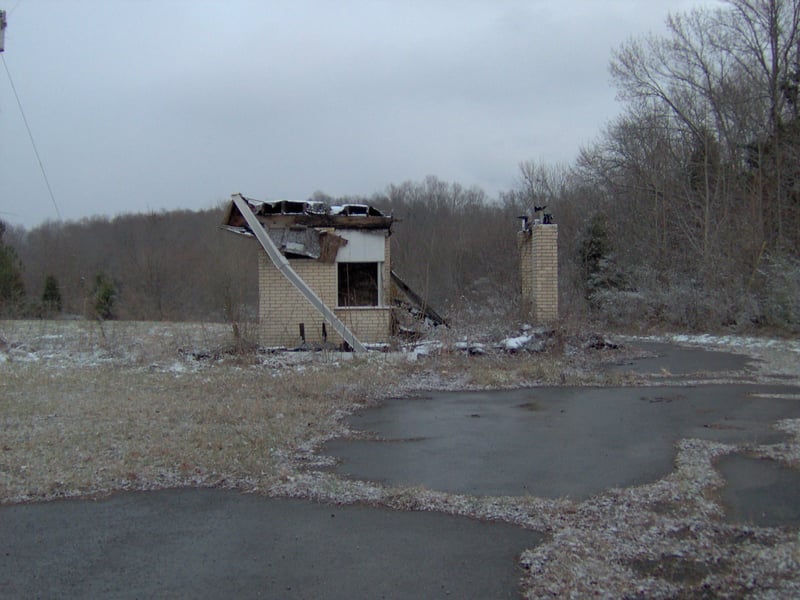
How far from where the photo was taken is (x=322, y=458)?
22.4ft

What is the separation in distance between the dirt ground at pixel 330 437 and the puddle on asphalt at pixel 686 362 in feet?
1.38

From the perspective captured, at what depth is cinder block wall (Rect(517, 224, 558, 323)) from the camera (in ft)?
54.6

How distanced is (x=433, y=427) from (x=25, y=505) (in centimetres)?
441

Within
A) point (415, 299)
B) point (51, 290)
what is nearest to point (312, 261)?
point (415, 299)

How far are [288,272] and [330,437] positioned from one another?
27.2 feet

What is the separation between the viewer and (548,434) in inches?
304

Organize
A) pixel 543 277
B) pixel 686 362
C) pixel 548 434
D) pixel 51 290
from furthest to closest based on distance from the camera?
pixel 51 290, pixel 543 277, pixel 686 362, pixel 548 434

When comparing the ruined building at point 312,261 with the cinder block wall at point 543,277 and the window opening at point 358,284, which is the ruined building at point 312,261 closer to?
the window opening at point 358,284

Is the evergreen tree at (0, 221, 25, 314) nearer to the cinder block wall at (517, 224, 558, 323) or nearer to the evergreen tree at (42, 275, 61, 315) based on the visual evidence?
the evergreen tree at (42, 275, 61, 315)

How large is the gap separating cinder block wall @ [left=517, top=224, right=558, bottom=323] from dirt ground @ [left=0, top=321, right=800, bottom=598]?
4.79ft

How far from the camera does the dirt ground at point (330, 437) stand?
4.06 metres

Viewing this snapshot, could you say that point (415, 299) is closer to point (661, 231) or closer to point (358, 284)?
point (358, 284)

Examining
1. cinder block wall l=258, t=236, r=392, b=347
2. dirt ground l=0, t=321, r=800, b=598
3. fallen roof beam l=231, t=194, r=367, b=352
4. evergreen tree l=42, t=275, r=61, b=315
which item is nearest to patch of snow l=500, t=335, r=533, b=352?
dirt ground l=0, t=321, r=800, b=598

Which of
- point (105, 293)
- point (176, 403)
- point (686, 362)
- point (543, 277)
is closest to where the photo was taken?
point (176, 403)
